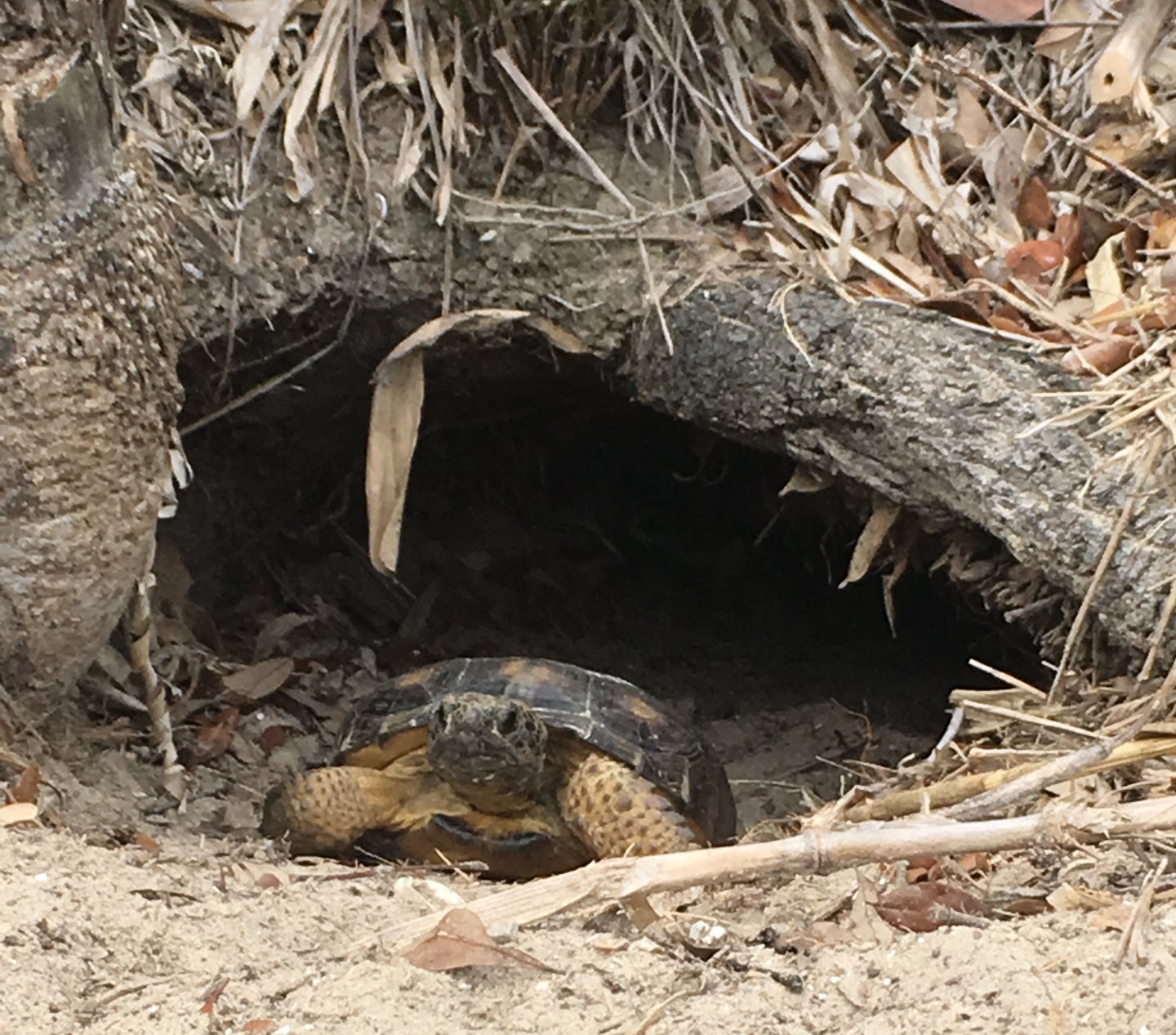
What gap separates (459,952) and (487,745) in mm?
1245

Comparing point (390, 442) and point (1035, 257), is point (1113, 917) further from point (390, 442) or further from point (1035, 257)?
point (390, 442)

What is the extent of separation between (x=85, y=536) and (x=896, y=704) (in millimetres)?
2946

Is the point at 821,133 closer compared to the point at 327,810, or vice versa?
the point at 327,810

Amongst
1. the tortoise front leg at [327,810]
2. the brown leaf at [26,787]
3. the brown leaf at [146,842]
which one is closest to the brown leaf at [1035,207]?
the tortoise front leg at [327,810]

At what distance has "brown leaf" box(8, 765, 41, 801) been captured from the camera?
211cm

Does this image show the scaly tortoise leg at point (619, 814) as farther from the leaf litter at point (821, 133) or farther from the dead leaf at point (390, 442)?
the dead leaf at point (390, 442)

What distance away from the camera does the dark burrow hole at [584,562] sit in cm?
370

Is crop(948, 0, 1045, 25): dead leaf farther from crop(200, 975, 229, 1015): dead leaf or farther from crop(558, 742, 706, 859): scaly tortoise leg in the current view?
crop(200, 975, 229, 1015): dead leaf

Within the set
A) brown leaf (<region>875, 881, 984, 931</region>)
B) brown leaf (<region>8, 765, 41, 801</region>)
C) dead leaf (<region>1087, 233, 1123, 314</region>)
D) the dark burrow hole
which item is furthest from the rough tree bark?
dead leaf (<region>1087, 233, 1123, 314</region>)

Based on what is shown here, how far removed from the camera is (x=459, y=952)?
152 centimetres

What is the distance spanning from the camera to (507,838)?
2.98 m

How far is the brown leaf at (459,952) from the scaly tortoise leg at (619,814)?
1190 mm

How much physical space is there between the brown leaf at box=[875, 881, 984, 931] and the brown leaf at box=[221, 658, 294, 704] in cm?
221

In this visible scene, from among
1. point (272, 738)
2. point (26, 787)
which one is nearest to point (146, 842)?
point (26, 787)
